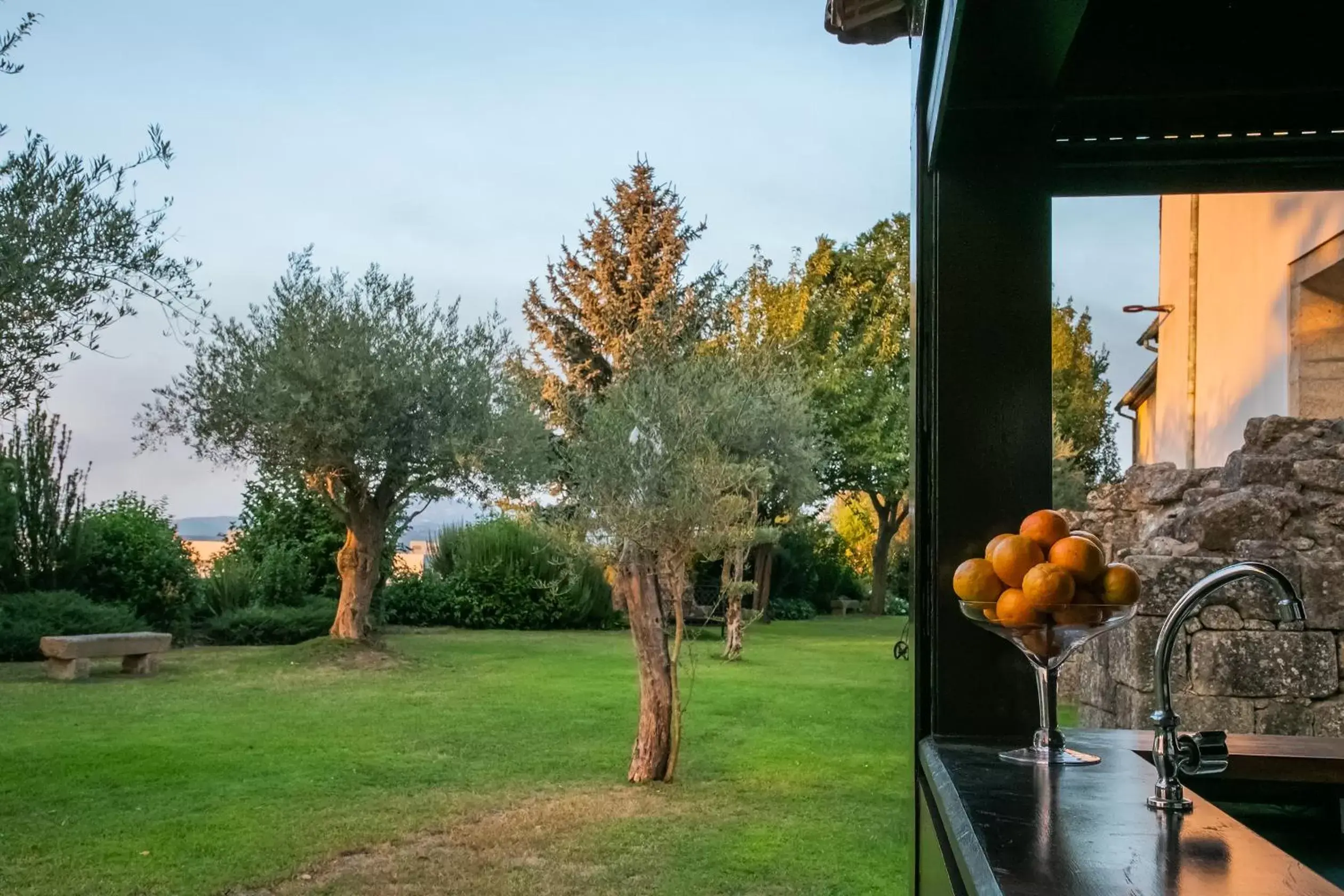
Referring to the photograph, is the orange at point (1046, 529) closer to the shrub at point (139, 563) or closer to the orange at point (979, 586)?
the orange at point (979, 586)

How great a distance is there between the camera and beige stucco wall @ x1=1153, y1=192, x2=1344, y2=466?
3.07 metres

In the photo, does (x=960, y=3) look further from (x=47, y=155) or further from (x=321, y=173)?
(x=321, y=173)

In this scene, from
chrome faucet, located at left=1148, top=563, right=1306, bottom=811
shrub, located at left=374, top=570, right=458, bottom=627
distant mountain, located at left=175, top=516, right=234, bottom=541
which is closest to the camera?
chrome faucet, located at left=1148, top=563, right=1306, bottom=811

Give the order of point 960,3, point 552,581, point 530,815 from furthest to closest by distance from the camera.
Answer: point 552,581 → point 530,815 → point 960,3

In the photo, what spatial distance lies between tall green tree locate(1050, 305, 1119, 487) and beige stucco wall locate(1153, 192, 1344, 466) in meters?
0.30

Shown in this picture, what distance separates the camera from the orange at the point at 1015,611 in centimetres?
133

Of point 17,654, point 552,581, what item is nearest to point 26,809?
point 17,654

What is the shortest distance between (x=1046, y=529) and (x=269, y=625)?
741cm

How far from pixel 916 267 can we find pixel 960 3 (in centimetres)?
61

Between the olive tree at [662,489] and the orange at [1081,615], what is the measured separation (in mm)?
3380

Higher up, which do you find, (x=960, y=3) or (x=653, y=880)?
(x=960, y=3)

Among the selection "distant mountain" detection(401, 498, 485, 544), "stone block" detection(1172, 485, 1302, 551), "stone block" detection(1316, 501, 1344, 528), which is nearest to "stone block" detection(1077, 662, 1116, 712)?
"stone block" detection(1172, 485, 1302, 551)

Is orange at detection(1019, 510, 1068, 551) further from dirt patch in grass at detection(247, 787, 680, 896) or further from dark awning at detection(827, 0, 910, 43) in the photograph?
dirt patch in grass at detection(247, 787, 680, 896)

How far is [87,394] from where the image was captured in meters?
4.77
